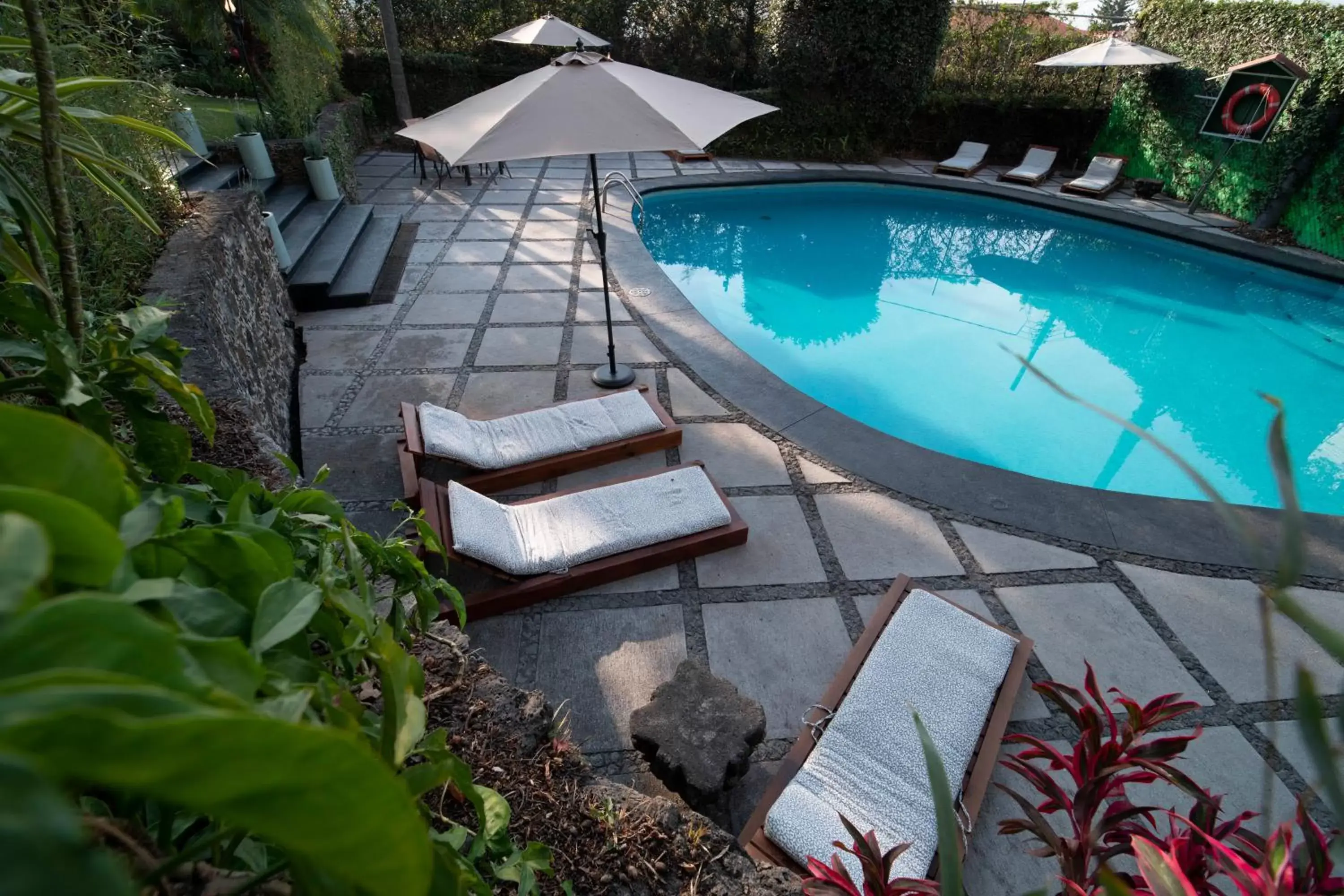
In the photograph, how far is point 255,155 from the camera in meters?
6.89

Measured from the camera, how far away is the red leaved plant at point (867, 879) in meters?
1.60

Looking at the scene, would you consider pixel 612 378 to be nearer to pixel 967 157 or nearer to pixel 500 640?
pixel 500 640

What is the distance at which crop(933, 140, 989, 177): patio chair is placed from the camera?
428 inches

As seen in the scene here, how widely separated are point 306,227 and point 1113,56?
36.9ft

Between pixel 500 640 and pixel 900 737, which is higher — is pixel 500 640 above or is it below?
below

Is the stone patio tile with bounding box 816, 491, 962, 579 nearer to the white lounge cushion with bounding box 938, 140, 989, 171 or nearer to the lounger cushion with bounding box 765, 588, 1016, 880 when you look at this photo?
the lounger cushion with bounding box 765, 588, 1016, 880

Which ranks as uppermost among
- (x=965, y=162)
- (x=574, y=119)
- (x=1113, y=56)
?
(x=1113, y=56)

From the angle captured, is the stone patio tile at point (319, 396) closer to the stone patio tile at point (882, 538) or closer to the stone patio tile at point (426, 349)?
the stone patio tile at point (426, 349)

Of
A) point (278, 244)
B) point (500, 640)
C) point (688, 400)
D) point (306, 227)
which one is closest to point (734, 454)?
point (688, 400)

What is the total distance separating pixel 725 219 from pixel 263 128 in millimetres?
6037

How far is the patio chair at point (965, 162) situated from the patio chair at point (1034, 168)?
0.46 metres

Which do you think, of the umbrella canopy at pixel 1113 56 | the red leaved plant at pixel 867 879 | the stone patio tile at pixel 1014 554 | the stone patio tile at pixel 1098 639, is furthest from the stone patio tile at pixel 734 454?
the umbrella canopy at pixel 1113 56

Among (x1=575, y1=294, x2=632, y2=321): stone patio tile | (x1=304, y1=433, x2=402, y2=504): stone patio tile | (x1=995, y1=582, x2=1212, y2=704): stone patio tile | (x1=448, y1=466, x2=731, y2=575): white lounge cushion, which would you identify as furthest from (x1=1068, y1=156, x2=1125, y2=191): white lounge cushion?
(x1=304, y1=433, x2=402, y2=504): stone patio tile

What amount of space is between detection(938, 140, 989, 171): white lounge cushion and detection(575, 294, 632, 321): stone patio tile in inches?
316
